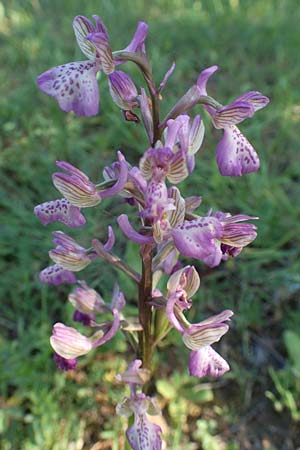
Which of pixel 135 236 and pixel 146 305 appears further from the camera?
pixel 146 305

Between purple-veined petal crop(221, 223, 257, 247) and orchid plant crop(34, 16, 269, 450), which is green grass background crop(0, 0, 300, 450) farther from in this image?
purple-veined petal crop(221, 223, 257, 247)

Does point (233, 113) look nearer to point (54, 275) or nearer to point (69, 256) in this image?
point (69, 256)

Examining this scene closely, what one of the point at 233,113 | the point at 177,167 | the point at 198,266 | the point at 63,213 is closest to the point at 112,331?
the point at 63,213

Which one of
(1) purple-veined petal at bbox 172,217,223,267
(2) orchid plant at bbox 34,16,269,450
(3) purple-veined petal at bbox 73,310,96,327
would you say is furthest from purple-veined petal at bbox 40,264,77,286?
(1) purple-veined petal at bbox 172,217,223,267

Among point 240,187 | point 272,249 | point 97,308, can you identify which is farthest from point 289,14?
point 97,308

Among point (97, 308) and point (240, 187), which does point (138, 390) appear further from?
point (240, 187)

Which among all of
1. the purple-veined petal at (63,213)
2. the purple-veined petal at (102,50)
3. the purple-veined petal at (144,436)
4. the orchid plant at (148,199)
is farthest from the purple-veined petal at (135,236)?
the purple-veined petal at (144,436)
